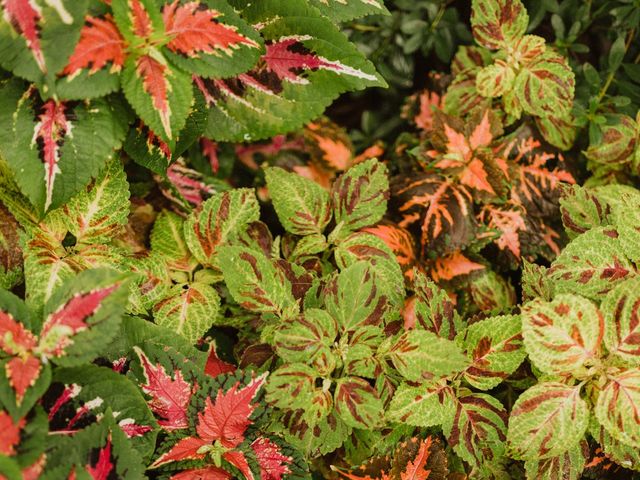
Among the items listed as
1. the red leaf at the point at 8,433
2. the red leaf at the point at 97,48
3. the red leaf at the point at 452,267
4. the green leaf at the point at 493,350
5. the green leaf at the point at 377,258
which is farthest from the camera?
the red leaf at the point at 452,267

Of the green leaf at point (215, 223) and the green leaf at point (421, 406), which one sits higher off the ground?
the green leaf at point (215, 223)

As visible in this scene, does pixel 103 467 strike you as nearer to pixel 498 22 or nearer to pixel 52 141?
pixel 52 141

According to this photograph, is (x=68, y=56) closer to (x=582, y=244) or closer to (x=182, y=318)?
(x=182, y=318)

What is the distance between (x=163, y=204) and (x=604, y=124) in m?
0.89

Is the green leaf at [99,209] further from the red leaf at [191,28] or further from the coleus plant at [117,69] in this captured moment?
the red leaf at [191,28]

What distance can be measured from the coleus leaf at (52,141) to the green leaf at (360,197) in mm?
381

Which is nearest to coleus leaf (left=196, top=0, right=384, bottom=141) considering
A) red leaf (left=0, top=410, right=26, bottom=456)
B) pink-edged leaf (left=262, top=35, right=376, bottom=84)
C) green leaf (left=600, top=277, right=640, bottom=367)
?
pink-edged leaf (left=262, top=35, right=376, bottom=84)

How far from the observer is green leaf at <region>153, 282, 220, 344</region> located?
0.97 meters

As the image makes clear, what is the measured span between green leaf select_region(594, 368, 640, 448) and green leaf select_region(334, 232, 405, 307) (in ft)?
1.07

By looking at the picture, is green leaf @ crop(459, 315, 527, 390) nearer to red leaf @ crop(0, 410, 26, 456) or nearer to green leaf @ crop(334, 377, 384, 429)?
green leaf @ crop(334, 377, 384, 429)

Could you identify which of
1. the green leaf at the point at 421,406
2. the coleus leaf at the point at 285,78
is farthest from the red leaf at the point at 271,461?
the coleus leaf at the point at 285,78

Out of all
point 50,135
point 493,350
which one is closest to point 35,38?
point 50,135

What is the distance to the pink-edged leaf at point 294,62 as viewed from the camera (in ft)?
3.25

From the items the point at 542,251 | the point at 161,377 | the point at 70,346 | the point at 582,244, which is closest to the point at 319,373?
the point at 161,377
